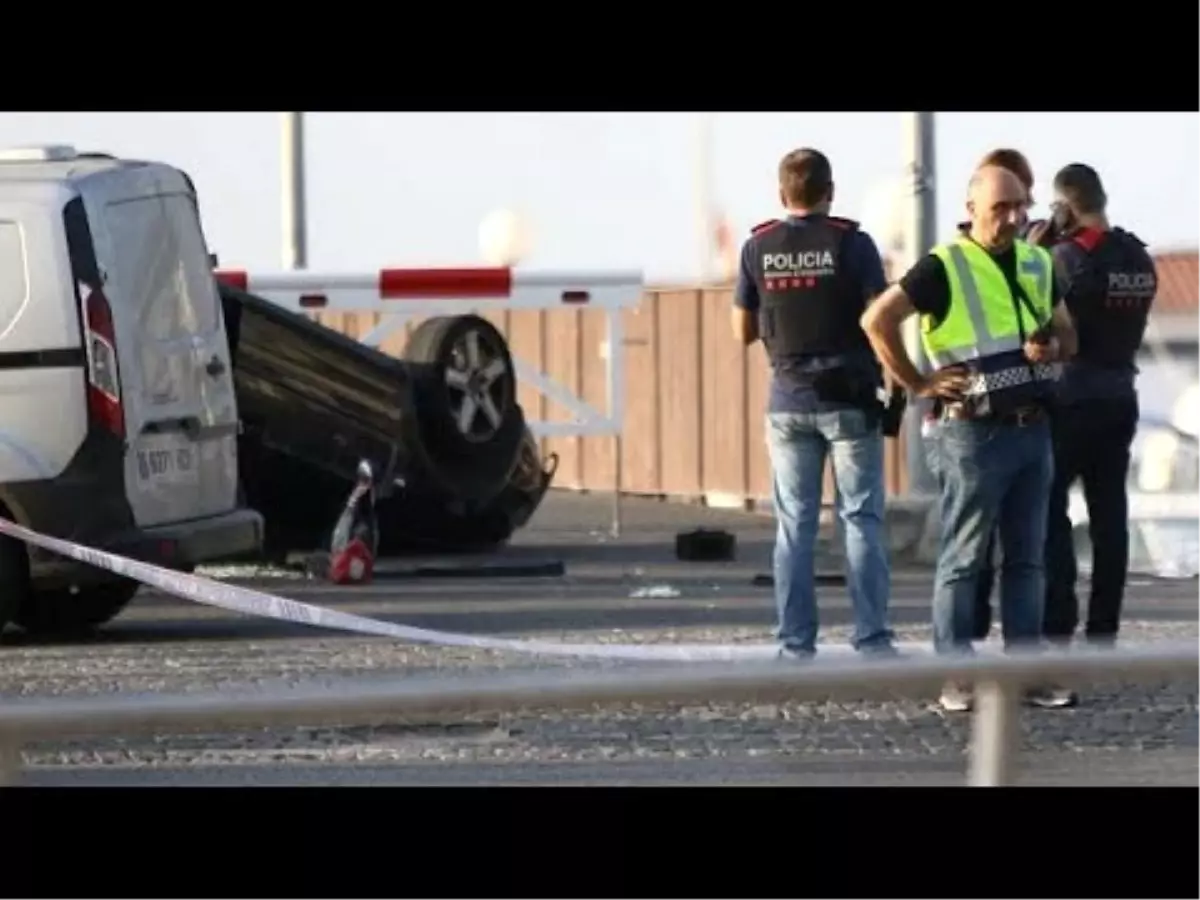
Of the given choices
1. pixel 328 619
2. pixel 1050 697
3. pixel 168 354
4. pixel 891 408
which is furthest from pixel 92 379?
pixel 1050 697

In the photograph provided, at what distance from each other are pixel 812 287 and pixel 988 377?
751mm

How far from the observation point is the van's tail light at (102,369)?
12.9m

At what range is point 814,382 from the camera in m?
10.4

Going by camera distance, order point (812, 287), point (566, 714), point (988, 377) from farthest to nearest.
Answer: point (812, 287), point (988, 377), point (566, 714)

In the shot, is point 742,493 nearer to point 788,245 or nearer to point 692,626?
point 692,626

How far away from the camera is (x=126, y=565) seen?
12.5 metres

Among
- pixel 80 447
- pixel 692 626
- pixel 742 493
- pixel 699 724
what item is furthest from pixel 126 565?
pixel 742 493

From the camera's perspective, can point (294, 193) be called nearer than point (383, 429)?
No

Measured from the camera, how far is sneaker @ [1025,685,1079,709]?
217 inches

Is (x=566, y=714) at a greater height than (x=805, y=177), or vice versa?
(x=805, y=177)

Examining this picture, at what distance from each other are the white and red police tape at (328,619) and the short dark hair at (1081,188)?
5.34ft

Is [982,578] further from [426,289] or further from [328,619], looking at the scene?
[426,289]

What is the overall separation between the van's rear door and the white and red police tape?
533mm
